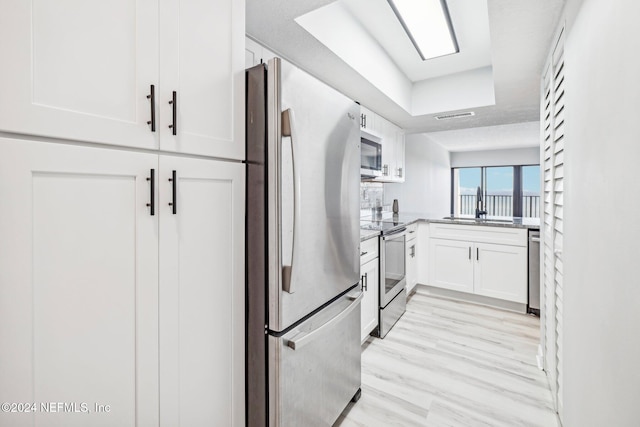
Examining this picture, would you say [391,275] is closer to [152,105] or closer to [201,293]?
[201,293]

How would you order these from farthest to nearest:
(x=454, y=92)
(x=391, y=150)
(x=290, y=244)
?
(x=391, y=150) < (x=454, y=92) < (x=290, y=244)

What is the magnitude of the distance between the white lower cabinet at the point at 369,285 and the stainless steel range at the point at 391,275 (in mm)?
72

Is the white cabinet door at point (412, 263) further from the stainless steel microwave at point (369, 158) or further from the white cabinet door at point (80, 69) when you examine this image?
the white cabinet door at point (80, 69)

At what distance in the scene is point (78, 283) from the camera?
2.52 ft

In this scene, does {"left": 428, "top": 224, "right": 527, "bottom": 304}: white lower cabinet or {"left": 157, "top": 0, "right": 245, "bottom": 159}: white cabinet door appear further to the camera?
{"left": 428, "top": 224, "right": 527, "bottom": 304}: white lower cabinet

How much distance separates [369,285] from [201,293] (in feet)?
5.19

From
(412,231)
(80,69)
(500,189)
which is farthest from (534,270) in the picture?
(500,189)

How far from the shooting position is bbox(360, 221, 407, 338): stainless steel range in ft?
8.45

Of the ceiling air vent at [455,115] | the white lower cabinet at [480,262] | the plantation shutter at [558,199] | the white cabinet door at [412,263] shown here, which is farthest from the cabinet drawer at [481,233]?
the plantation shutter at [558,199]

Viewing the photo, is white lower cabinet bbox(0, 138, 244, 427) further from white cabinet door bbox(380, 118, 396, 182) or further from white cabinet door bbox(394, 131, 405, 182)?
white cabinet door bbox(394, 131, 405, 182)

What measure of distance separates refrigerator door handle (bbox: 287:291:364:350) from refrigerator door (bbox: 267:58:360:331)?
0.24 ft

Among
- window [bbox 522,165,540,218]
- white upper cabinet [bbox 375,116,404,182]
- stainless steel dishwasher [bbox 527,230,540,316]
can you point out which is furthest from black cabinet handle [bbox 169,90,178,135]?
window [bbox 522,165,540,218]

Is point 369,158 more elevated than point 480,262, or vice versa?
point 369,158

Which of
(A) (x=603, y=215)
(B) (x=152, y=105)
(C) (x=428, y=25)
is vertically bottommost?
(A) (x=603, y=215)
